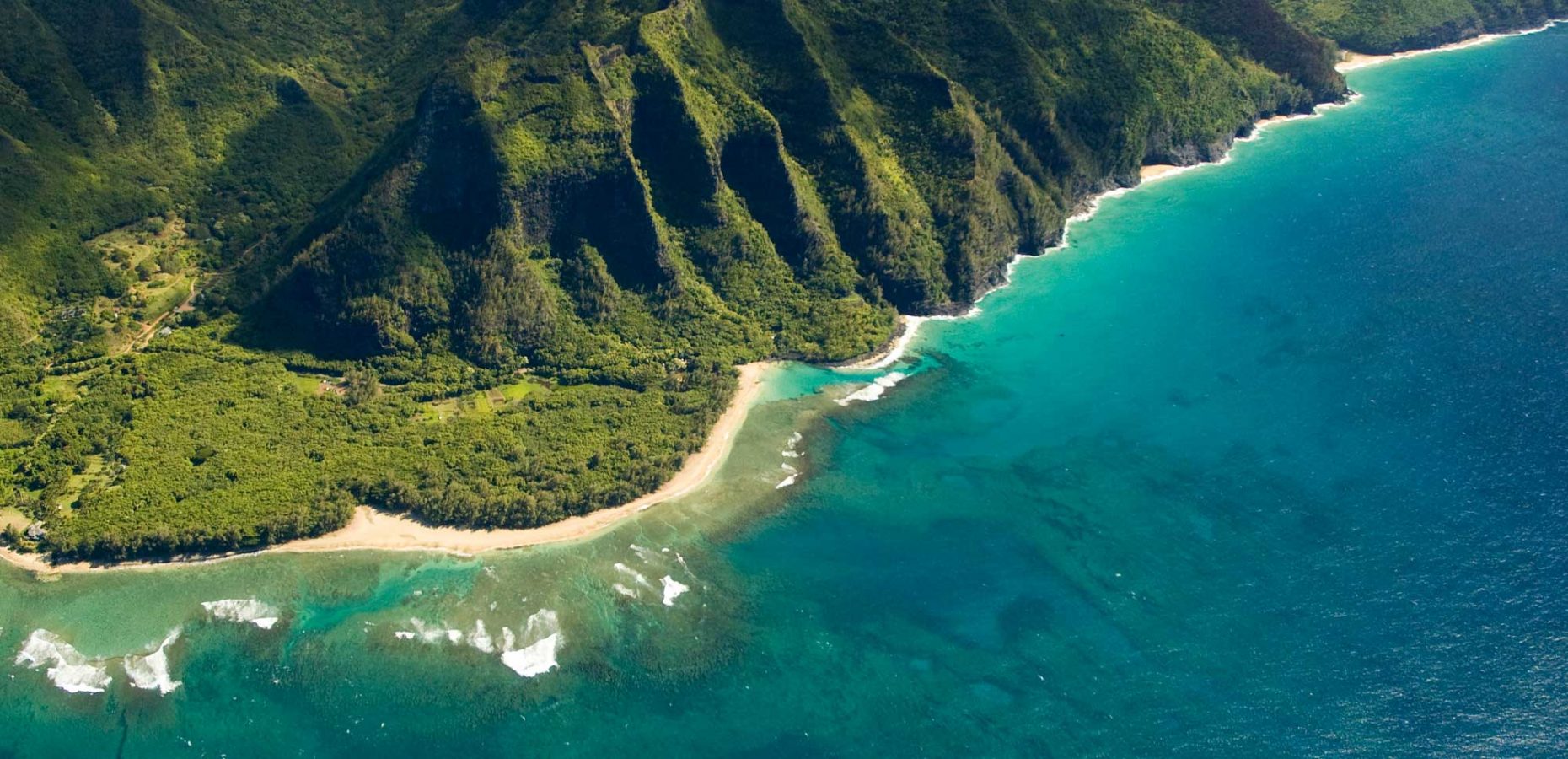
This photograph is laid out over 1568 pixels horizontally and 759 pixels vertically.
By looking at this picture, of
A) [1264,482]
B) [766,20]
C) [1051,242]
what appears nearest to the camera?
[1264,482]

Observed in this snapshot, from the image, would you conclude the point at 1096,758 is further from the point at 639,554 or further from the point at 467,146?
the point at 467,146

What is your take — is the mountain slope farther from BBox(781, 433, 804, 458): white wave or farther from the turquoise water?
the turquoise water

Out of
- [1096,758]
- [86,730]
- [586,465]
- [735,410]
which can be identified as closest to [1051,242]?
[735,410]

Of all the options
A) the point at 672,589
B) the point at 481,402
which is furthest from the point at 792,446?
the point at 481,402

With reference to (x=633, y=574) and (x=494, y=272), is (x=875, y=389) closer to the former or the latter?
(x=633, y=574)

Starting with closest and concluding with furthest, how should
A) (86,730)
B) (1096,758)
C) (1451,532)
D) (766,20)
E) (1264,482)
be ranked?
(1096,758) < (86,730) < (1451,532) < (1264,482) < (766,20)

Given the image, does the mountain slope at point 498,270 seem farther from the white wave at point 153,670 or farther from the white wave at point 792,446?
the white wave at point 153,670

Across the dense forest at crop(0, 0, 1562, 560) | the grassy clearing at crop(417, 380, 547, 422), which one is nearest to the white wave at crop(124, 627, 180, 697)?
the dense forest at crop(0, 0, 1562, 560)
